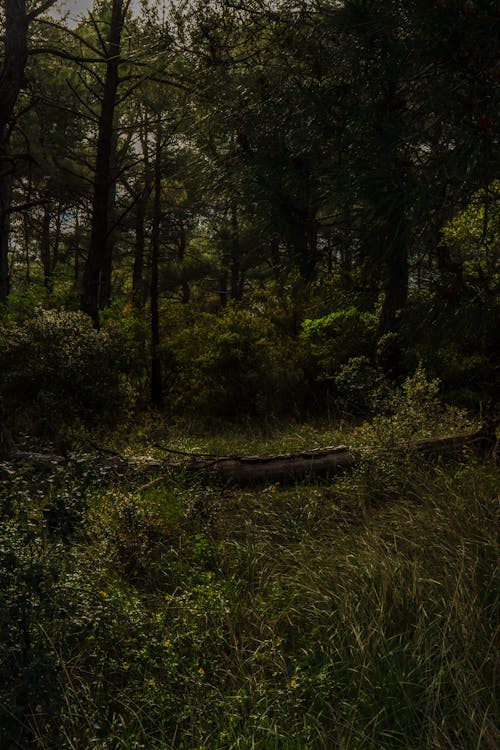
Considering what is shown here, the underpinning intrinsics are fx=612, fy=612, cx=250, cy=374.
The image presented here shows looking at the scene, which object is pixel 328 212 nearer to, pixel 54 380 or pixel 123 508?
pixel 123 508

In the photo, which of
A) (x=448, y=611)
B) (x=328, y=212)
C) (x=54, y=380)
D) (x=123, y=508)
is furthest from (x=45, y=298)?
(x=448, y=611)

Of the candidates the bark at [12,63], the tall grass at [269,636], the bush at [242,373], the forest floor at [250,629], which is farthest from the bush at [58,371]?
the tall grass at [269,636]

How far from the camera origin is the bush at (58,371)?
348 inches

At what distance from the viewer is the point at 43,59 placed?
49.8ft

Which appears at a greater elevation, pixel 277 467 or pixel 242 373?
pixel 242 373

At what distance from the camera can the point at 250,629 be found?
344 centimetres

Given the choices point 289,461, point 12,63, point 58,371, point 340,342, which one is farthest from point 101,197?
point 289,461

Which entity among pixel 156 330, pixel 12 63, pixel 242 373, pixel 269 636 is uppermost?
pixel 12 63

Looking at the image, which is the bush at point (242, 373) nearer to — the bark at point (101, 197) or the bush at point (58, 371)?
the bark at point (101, 197)

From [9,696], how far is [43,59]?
16.1 meters

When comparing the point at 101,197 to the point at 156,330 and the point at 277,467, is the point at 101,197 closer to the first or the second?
the point at 156,330

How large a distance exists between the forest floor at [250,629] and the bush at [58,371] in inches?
167

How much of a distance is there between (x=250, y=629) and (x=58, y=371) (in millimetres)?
6250

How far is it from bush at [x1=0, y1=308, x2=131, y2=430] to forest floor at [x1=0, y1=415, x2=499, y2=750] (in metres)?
4.25
